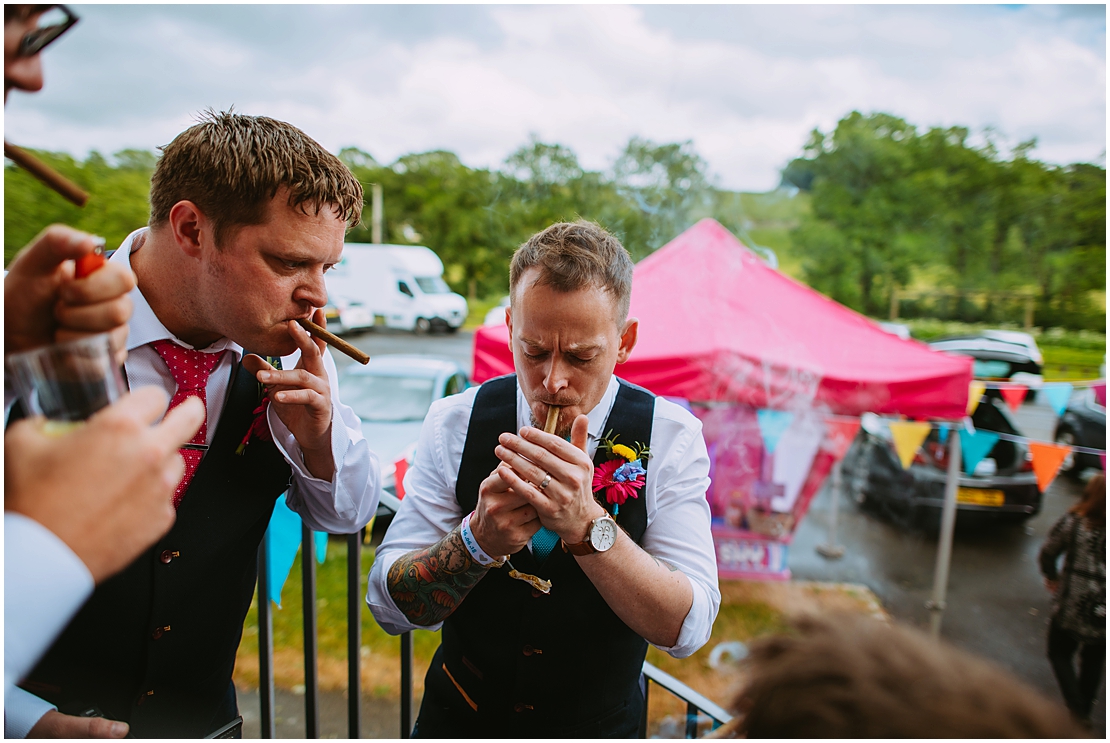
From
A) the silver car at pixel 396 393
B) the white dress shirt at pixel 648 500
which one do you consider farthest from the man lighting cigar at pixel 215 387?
the silver car at pixel 396 393

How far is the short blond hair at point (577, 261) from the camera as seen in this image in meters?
1.54

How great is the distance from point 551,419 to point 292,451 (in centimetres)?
68

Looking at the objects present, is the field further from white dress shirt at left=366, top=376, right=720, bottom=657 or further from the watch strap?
the watch strap

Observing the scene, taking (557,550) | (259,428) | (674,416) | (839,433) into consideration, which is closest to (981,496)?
(839,433)

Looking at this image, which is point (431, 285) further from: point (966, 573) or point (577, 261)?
point (577, 261)

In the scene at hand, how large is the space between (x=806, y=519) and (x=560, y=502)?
7528mm

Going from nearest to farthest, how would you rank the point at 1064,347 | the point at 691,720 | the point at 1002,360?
the point at 691,720 → the point at 1002,360 → the point at 1064,347

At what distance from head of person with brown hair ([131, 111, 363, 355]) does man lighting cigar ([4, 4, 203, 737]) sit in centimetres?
62

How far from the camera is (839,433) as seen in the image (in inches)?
207

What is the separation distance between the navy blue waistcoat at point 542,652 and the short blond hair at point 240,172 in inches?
30.8

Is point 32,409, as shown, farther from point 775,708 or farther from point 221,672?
point 221,672

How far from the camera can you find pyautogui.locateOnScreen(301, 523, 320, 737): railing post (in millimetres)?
1990

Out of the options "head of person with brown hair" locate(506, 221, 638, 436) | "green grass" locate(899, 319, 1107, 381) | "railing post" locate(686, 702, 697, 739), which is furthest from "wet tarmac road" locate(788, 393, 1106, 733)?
"green grass" locate(899, 319, 1107, 381)

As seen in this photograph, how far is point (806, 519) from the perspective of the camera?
788cm
